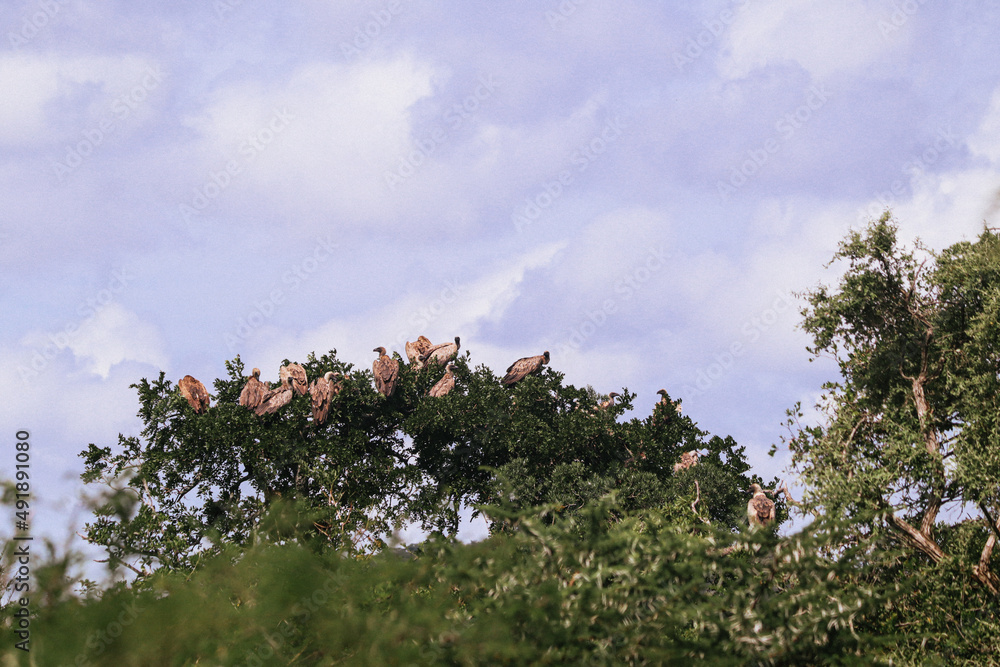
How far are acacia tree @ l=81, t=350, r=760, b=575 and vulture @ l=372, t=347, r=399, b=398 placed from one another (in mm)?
305

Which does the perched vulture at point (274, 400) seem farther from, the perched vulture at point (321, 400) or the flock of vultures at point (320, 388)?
the perched vulture at point (321, 400)

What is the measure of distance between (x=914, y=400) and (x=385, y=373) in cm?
1537

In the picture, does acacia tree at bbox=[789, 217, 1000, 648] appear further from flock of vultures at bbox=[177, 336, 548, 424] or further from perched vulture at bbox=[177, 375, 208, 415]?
perched vulture at bbox=[177, 375, 208, 415]

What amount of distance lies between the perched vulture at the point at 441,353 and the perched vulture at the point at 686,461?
8.61 m

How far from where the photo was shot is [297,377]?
80.7 ft

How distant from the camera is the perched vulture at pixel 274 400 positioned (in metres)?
23.7

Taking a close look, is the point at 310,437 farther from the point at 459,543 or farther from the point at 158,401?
the point at 459,543

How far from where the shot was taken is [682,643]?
833 cm

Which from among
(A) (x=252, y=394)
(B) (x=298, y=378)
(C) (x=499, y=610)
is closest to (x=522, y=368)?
(B) (x=298, y=378)

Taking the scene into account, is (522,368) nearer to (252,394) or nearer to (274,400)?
(274,400)

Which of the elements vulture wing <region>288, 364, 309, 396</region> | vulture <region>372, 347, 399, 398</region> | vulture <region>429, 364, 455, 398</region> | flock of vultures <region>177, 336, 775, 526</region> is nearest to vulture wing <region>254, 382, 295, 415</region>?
flock of vultures <region>177, 336, 775, 526</region>

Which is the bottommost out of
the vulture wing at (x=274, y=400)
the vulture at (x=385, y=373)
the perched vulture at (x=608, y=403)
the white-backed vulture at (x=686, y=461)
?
the white-backed vulture at (x=686, y=461)

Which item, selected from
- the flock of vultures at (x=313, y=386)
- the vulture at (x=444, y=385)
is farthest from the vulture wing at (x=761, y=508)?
the vulture at (x=444, y=385)

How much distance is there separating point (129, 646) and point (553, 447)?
18.6 meters
